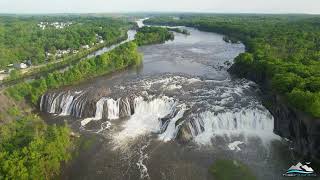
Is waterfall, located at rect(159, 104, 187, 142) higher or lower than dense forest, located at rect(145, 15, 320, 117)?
lower

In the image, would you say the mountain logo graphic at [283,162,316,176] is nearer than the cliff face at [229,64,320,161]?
Yes

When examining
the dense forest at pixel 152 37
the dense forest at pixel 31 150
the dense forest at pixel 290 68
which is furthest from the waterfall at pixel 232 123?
the dense forest at pixel 152 37

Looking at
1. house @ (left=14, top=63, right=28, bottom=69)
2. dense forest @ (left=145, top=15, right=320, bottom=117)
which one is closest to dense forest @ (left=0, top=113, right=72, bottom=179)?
dense forest @ (left=145, top=15, right=320, bottom=117)

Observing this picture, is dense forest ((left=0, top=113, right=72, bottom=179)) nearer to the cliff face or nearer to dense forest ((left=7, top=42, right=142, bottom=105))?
dense forest ((left=7, top=42, right=142, bottom=105))

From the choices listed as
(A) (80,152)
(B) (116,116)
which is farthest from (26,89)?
(A) (80,152)

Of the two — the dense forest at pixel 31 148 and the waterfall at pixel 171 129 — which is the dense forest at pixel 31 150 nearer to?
the dense forest at pixel 31 148

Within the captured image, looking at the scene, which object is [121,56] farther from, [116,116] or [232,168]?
[232,168]
